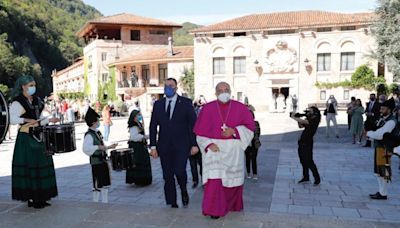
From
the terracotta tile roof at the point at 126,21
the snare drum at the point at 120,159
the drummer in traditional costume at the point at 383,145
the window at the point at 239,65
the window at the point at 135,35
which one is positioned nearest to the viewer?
the drummer in traditional costume at the point at 383,145

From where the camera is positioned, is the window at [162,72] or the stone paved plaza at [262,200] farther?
the window at [162,72]

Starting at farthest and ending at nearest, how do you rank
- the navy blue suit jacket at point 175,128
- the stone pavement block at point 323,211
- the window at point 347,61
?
the window at point 347,61
the stone pavement block at point 323,211
the navy blue suit jacket at point 175,128

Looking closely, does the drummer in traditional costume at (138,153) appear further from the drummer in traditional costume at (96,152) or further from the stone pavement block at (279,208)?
the stone pavement block at (279,208)

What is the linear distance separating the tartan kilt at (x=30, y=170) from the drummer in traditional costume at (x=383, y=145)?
4.52 metres

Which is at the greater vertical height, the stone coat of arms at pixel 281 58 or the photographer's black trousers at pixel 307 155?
the stone coat of arms at pixel 281 58

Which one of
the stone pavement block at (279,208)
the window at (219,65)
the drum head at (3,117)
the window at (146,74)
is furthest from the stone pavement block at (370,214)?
the window at (146,74)

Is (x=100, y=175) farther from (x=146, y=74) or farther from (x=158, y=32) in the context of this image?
(x=158, y=32)

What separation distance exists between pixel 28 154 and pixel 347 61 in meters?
32.3

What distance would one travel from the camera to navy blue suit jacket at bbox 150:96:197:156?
5055mm

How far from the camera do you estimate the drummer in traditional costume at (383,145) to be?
5.59 meters

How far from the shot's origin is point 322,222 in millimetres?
4262

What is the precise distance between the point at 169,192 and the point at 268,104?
30.6 metres

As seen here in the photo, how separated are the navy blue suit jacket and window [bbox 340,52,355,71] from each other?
101 feet

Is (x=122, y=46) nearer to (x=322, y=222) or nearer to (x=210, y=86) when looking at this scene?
(x=210, y=86)
